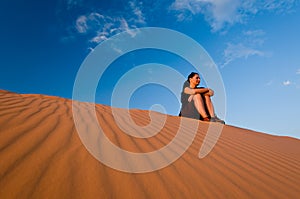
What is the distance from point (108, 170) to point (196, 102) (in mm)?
4818

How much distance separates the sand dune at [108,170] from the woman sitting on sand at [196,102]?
9.79 feet

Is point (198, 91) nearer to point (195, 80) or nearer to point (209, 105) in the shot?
point (195, 80)

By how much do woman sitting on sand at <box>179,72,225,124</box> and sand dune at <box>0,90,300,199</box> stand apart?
2985 mm

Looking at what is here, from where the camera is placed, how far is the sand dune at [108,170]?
171 centimetres

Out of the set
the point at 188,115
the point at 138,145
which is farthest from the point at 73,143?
the point at 188,115

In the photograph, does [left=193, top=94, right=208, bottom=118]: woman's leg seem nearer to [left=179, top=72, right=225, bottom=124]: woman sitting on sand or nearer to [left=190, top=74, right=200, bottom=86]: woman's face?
[left=179, top=72, right=225, bottom=124]: woman sitting on sand

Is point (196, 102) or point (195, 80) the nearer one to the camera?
point (196, 102)

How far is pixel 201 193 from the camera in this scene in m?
2.02

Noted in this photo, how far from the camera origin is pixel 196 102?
6.57 m

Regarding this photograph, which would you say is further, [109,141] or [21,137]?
[109,141]

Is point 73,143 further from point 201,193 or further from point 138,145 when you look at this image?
point 201,193

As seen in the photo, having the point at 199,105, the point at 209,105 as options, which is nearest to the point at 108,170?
the point at 199,105

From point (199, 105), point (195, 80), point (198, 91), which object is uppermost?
point (195, 80)

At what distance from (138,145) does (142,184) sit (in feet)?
3.13
